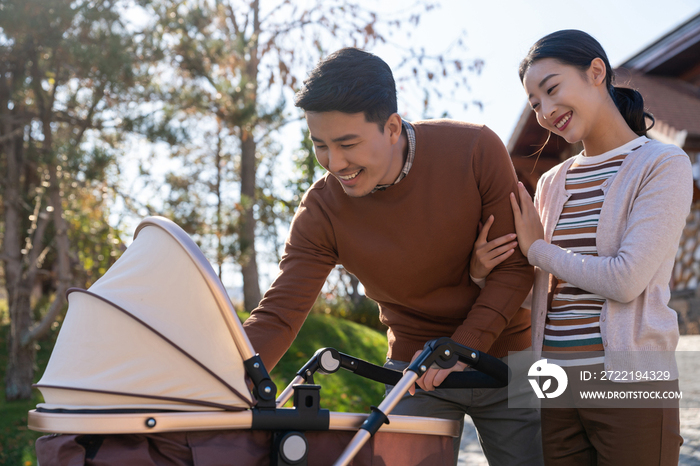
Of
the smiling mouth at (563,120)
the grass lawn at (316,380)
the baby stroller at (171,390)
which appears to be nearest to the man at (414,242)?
the smiling mouth at (563,120)

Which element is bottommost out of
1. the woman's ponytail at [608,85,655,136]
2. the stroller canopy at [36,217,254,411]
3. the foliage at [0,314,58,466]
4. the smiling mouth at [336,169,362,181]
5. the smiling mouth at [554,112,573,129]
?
the foliage at [0,314,58,466]

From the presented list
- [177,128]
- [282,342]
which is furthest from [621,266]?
[177,128]

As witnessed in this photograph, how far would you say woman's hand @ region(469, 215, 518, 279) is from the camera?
2061 millimetres

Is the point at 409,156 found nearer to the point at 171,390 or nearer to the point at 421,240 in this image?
the point at 421,240

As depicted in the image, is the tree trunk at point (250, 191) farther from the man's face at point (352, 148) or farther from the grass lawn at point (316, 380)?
the man's face at point (352, 148)

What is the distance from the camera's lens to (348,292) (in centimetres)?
1108

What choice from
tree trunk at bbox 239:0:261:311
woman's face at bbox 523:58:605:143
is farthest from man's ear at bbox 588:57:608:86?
tree trunk at bbox 239:0:261:311

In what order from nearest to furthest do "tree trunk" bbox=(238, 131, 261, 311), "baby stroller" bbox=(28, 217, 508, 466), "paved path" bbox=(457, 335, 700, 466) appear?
"baby stroller" bbox=(28, 217, 508, 466) → "paved path" bbox=(457, 335, 700, 466) → "tree trunk" bbox=(238, 131, 261, 311)

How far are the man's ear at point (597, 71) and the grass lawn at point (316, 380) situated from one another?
4155mm

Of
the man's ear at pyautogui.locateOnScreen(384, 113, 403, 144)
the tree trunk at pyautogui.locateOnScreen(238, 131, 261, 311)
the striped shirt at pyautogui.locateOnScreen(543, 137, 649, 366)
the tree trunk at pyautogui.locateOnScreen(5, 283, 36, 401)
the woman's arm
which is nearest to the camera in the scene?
the woman's arm

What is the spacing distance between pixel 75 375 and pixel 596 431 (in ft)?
4.78

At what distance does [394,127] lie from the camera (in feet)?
6.99

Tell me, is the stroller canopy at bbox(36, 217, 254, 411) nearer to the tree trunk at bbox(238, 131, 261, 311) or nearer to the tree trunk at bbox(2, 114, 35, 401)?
the tree trunk at bbox(2, 114, 35, 401)

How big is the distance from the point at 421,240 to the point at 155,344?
1.03 meters
